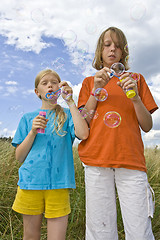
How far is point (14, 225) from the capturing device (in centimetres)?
255

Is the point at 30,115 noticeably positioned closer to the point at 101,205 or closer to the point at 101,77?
the point at 101,77

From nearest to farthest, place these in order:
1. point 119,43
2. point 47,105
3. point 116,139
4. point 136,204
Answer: point 136,204, point 116,139, point 119,43, point 47,105

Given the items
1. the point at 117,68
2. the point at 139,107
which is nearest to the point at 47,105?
the point at 117,68

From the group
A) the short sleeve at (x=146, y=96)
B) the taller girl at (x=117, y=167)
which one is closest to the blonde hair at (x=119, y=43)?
the taller girl at (x=117, y=167)

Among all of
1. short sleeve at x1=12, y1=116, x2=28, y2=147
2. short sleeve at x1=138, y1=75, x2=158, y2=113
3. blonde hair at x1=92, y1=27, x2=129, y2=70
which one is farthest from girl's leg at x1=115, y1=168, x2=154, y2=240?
blonde hair at x1=92, y1=27, x2=129, y2=70

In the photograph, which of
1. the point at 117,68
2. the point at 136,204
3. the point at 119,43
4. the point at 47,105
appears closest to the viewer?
the point at 136,204

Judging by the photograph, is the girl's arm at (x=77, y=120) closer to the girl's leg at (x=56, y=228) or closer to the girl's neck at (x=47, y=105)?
the girl's neck at (x=47, y=105)

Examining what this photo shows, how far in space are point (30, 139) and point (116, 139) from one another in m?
0.71

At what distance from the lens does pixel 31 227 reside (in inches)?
63.4

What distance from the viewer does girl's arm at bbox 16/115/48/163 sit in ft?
5.54

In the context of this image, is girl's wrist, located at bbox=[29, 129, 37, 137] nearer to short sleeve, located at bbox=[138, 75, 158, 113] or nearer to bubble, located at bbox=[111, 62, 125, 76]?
bubble, located at bbox=[111, 62, 125, 76]

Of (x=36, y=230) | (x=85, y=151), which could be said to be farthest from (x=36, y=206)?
(x=85, y=151)

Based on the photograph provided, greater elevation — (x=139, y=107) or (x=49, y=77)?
(x=49, y=77)

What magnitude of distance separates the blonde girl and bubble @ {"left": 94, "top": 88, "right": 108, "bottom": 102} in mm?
204
